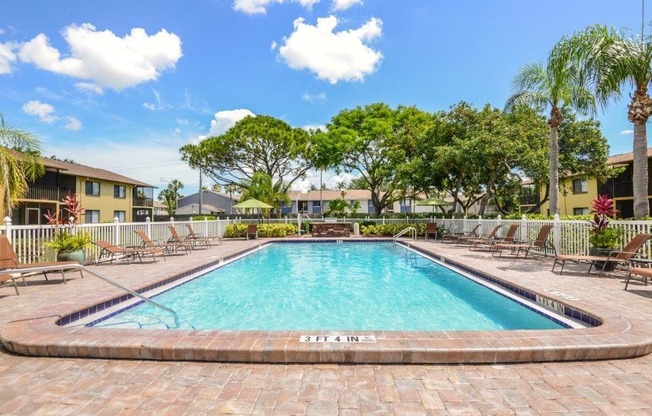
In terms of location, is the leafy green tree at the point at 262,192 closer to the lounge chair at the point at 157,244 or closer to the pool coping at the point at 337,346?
the lounge chair at the point at 157,244

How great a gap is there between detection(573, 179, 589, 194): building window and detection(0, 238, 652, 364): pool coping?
2979cm

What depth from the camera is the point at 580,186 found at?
2886cm

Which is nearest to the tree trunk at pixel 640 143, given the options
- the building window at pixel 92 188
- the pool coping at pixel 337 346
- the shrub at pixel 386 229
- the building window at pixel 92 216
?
the pool coping at pixel 337 346

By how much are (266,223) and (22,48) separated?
47.8ft

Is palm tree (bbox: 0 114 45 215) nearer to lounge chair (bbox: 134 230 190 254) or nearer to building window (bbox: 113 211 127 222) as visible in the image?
lounge chair (bbox: 134 230 190 254)

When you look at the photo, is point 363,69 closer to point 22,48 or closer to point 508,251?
point 508,251

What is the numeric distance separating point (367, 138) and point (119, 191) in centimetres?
2320

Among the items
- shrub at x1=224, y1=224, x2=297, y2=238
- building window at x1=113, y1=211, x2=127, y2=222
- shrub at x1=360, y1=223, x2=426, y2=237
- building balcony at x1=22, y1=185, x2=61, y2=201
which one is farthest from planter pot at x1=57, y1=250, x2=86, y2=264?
building window at x1=113, y1=211, x2=127, y2=222

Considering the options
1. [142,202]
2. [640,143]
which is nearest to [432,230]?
[640,143]

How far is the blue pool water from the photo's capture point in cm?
563

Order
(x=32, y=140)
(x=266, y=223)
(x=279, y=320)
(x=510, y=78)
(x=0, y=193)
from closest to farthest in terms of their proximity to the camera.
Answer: (x=279, y=320), (x=32, y=140), (x=510, y=78), (x=0, y=193), (x=266, y=223)

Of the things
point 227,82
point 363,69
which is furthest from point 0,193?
point 363,69

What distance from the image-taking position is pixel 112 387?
2.92 metres

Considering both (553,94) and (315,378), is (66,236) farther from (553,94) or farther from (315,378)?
(553,94)
